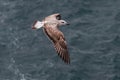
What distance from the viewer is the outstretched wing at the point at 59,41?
153 ft

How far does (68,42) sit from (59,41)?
117 ft

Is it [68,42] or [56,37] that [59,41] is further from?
[68,42]

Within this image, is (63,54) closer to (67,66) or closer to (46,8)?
(67,66)

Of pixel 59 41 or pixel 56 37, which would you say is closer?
pixel 56 37

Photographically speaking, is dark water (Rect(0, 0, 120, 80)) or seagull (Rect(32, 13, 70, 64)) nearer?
seagull (Rect(32, 13, 70, 64))

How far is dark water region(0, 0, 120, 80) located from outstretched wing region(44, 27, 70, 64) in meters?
28.1

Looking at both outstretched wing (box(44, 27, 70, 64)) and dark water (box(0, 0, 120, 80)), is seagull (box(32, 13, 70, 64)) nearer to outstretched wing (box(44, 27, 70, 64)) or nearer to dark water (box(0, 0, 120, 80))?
outstretched wing (box(44, 27, 70, 64))

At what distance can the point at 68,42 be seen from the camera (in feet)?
270

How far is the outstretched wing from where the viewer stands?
46.5 meters

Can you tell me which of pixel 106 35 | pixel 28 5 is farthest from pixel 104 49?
pixel 28 5

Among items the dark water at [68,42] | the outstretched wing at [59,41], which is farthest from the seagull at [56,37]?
the dark water at [68,42]

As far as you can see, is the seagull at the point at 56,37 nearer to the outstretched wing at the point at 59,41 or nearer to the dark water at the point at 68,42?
the outstretched wing at the point at 59,41

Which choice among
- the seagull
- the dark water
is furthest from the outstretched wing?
the dark water

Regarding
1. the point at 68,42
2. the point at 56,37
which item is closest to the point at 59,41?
the point at 56,37
